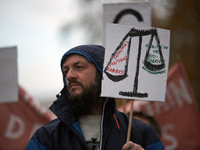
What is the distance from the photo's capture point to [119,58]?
7.11 ft

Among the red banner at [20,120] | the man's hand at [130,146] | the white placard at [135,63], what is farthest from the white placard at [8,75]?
the man's hand at [130,146]

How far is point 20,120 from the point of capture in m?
4.25

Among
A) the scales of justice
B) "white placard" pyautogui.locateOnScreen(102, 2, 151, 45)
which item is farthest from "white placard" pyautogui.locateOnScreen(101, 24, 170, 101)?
"white placard" pyautogui.locateOnScreen(102, 2, 151, 45)

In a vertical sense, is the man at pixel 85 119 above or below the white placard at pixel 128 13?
below

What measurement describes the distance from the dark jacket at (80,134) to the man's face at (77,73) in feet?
0.46

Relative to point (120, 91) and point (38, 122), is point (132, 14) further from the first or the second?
point (38, 122)

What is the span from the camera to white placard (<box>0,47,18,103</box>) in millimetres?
3309

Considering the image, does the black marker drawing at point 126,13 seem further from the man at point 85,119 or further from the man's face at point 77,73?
the man's face at point 77,73

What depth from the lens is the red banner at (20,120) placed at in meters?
4.11

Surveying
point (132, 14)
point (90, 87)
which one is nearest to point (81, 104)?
point (90, 87)

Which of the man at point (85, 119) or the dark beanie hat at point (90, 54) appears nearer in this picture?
the man at point (85, 119)

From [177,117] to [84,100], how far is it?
2.63 m

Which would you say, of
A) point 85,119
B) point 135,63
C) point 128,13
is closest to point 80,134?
point 85,119

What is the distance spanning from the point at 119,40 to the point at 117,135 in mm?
615
